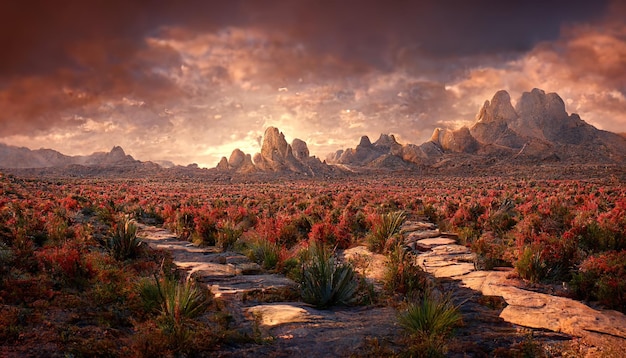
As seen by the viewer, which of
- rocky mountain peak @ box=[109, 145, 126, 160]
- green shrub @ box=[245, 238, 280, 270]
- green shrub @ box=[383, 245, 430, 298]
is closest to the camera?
green shrub @ box=[383, 245, 430, 298]

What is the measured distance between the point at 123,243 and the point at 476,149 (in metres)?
122

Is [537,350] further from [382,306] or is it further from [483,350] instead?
[382,306]

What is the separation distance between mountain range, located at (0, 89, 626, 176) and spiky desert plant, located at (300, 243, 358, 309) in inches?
3365

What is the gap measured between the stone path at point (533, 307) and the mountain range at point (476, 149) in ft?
270

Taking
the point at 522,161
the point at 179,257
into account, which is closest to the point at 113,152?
the point at 522,161

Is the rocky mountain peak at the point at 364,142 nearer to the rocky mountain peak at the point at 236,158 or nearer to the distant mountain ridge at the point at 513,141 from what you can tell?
the distant mountain ridge at the point at 513,141

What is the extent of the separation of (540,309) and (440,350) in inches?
110

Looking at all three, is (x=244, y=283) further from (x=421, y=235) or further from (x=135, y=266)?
(x=421, y=235)

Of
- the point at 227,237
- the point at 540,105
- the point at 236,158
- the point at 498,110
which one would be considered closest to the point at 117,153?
the point at 236,158

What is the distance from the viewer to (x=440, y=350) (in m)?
5.29

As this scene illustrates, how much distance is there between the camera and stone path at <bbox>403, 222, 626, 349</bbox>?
595cm

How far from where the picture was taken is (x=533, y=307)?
6996 millimetres

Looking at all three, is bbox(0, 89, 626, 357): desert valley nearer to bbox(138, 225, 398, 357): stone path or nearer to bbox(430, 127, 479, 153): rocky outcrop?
bbox(138, 225, 398, 357): stone path

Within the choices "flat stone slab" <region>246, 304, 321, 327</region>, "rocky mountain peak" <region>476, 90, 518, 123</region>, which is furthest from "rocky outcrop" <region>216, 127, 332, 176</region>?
"flat stone slab" <region>246, 304, 321, 327</region>
